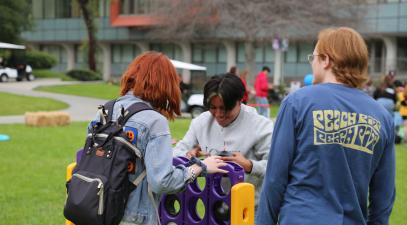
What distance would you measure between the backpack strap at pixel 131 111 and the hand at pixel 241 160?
698mm

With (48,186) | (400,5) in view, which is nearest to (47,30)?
(400,5)

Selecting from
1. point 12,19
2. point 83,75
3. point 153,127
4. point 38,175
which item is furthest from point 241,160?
point 12,19

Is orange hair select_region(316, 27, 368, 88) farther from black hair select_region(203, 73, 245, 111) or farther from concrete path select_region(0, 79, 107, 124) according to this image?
concrete path select_region(0, 79, 107, 124)

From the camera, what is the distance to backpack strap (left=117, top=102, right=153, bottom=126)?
9.46 feet

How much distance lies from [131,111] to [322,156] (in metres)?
0.97

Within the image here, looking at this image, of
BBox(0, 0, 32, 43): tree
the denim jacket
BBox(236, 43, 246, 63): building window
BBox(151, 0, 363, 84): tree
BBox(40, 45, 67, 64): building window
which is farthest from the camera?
BBox(40, 45, 67, 64): building window

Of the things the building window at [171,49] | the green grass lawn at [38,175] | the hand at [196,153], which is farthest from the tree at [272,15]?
the hand at [196,153]

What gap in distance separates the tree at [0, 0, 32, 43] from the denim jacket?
39540 mm

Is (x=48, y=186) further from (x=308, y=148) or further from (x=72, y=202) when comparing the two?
(x=308, y=148)

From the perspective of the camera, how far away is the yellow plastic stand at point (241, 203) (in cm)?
318

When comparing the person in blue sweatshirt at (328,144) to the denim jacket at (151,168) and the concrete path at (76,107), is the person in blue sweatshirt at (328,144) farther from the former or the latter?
the concrete path at (76,107)

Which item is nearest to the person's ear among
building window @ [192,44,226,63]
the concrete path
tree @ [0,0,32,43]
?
the concrete path

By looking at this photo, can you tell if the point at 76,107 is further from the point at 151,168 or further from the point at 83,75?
the point at 151,168

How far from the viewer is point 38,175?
341 inches
